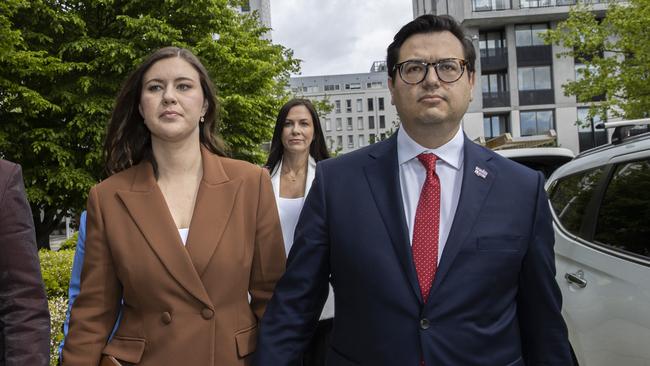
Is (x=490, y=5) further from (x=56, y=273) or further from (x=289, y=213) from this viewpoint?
(x=289, y=213)

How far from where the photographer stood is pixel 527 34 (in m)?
42.9

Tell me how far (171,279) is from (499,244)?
3.89ft

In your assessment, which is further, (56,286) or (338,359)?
(56,286)

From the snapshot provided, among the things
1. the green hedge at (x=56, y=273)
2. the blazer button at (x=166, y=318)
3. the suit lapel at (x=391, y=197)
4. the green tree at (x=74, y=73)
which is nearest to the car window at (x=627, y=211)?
the suit lapel at (x=391, y=197)

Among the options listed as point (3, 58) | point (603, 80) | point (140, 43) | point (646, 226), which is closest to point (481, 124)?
point (603, 80)

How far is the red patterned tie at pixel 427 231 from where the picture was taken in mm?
2021

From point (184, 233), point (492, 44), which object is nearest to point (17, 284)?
point (184, 233)

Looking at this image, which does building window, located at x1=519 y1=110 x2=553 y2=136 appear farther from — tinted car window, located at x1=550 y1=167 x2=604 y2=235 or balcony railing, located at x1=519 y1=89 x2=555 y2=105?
tinted car window, located at x1=550 y1=167 x2=604 y2=235

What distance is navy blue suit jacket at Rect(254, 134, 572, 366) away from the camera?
198cm

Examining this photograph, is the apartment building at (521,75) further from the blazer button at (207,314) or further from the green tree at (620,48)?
the blazer button at (207,314)

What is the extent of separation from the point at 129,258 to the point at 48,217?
678 inches

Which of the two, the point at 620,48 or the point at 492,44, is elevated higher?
the point at 492,44

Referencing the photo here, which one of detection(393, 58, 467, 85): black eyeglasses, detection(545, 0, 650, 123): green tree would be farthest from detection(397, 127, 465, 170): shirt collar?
detection(545, 0, 650, 123): green tree

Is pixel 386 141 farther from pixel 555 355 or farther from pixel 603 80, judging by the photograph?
pixel 603 80
